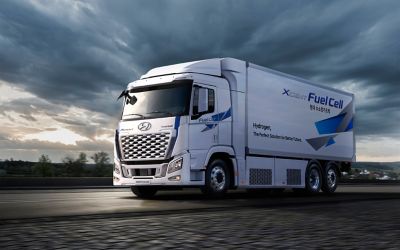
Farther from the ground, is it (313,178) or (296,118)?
(296,118)

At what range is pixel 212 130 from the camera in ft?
44.9

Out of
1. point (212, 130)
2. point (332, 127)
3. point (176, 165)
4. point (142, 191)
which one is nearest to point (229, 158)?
point (212, 130)

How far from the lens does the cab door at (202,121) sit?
43.7 feet

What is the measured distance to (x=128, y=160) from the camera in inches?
545

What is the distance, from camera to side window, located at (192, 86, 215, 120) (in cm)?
1336

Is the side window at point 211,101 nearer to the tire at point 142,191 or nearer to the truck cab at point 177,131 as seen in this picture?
the truck cab at point 177,131

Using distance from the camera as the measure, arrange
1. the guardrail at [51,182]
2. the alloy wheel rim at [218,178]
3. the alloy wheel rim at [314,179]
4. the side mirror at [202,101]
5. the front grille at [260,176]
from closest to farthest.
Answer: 1. the side mirror at [202,101]
2. the alloy wheel rim at [218,178]
3. the front grille at [260,176]
4. the alloy wheel rim at [314,179]
5. the guardrail at [51,182]

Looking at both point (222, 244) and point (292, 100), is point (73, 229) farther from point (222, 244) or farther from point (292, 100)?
point (292, 100)

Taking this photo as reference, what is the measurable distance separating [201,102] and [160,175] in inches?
83.5

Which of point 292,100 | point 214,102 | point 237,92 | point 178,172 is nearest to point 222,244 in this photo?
point 178,172

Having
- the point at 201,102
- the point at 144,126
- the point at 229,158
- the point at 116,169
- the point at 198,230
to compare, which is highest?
the point at 201,102

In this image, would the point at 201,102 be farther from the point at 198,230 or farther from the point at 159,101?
the point at 198,230

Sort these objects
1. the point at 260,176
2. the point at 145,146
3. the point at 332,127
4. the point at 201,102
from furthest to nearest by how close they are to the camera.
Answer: the point at 332,127, the point at 260,176, the point at 145,146, the point at 201,102

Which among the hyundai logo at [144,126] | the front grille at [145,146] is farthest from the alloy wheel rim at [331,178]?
the hyundai logo at [144,126]
